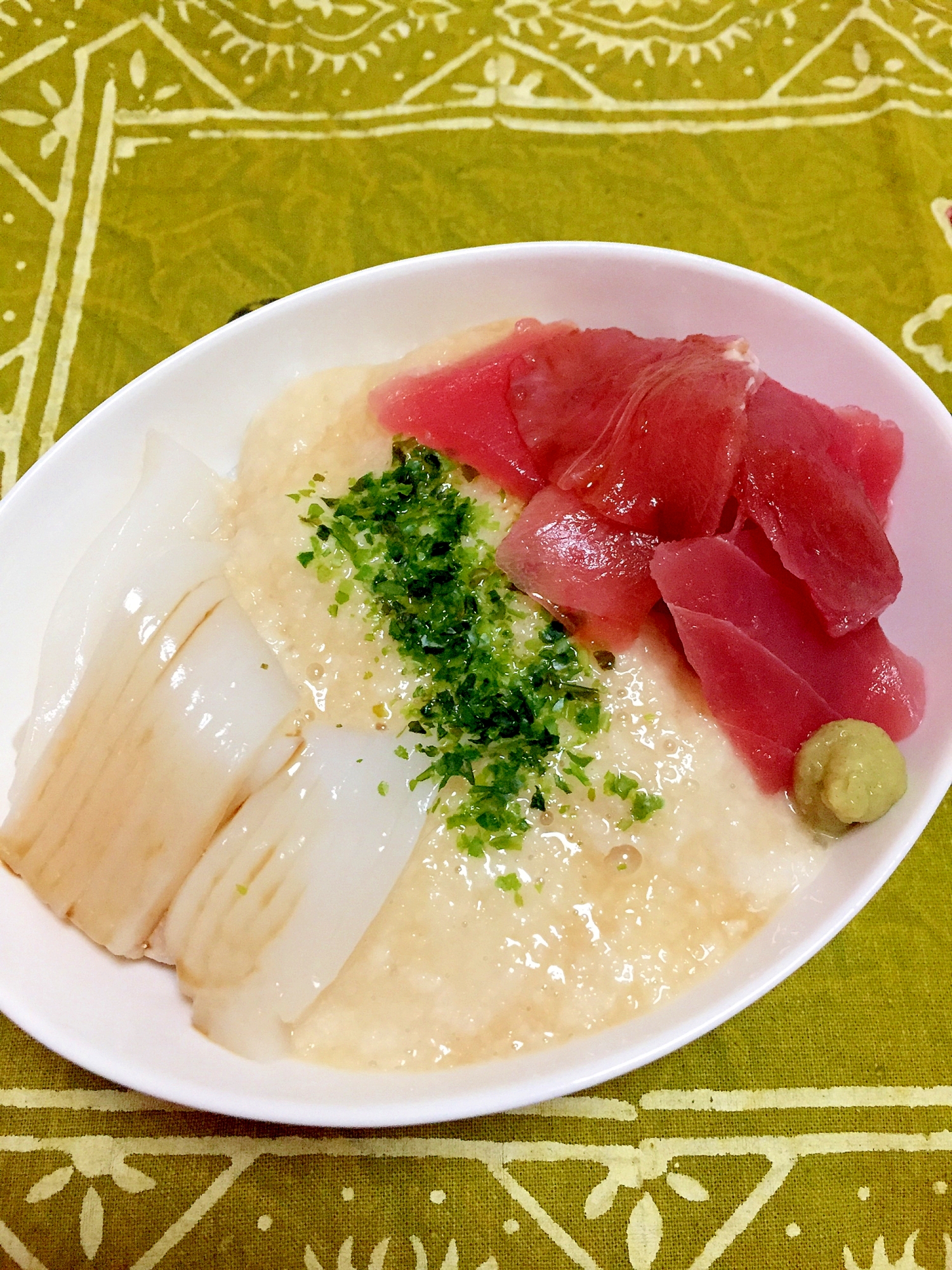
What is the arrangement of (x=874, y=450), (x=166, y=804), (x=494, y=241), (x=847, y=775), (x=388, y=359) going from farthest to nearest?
(x=494, y=241)
(x=388, y=359)
(x=874, y=450)
(x=166, y=804)
(x=847, y=775)

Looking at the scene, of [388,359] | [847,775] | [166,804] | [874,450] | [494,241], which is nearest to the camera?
[847,775]

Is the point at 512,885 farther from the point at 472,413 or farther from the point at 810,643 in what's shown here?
the point at 472,413

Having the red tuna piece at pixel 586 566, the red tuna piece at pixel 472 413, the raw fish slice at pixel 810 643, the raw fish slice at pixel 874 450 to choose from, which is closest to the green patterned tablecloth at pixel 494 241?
the raw fish slice at pixel 810 643

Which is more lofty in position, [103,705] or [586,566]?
[586,566]

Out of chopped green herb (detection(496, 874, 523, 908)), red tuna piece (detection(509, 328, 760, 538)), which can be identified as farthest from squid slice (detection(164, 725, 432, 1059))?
red tuna piece (detection(509, 328, 760, 538))

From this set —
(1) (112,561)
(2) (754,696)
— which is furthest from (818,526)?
(1) (112,561)

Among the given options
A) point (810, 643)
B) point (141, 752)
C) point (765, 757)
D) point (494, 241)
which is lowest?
point (141, 752)
